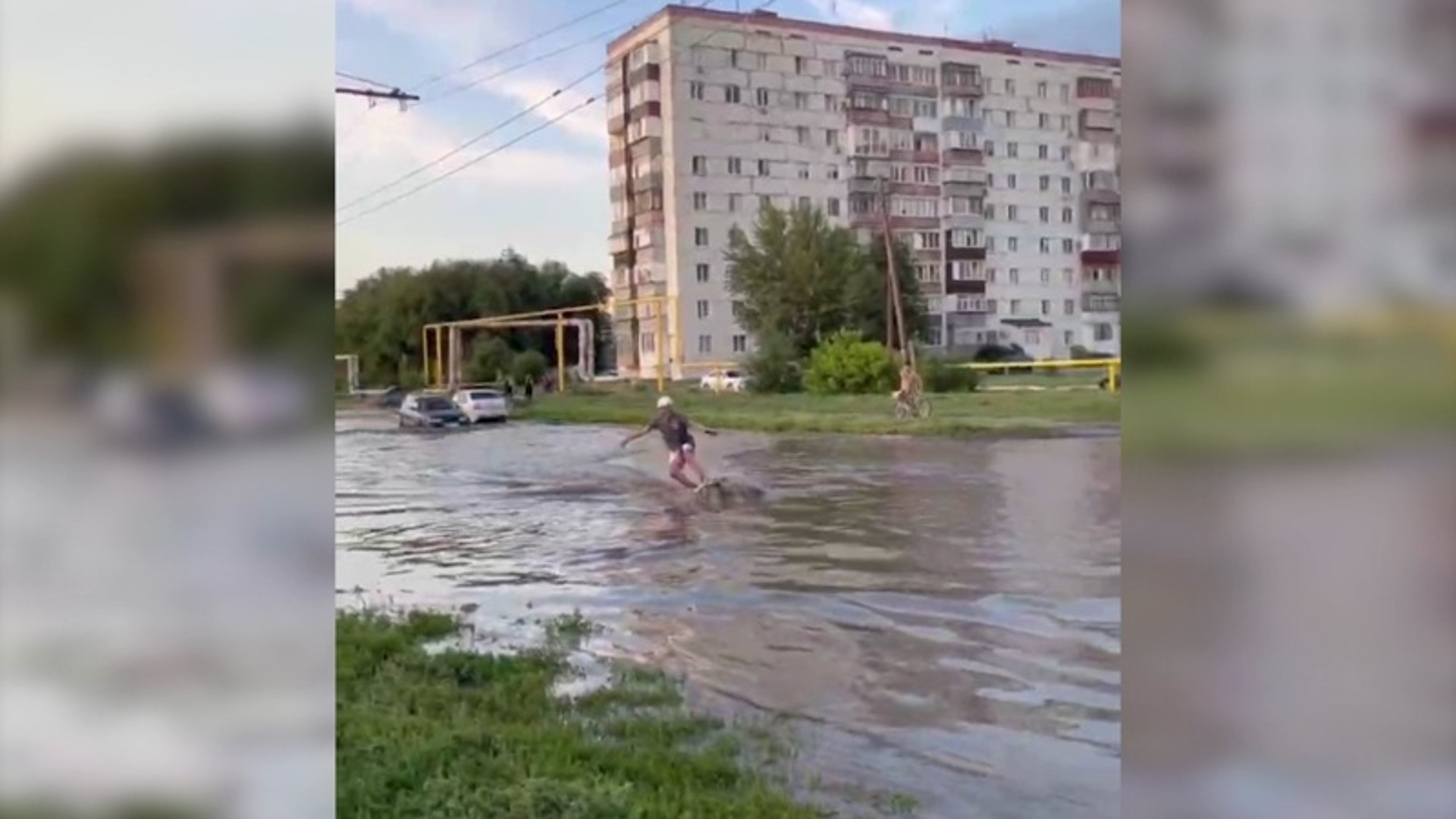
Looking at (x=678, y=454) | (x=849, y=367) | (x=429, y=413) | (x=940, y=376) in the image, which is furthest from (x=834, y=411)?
(x=429, y=413)

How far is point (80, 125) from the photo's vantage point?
70.5 inches

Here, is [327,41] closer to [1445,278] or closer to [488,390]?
[488,390]

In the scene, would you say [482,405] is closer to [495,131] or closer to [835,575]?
[495,131]

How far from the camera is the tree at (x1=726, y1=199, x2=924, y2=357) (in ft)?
7.12

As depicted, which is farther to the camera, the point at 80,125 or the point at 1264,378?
the point at 80,125

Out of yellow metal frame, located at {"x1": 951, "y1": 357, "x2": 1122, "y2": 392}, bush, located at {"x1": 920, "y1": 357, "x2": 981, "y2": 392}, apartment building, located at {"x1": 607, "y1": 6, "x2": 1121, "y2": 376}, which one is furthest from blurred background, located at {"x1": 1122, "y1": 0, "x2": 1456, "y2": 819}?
bush, located at {"x1": 920, "y1": 357, "x2": 981, "y2": 392}

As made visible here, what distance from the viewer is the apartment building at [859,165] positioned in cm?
203

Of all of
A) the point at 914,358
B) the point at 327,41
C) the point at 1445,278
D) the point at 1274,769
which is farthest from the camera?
the point at 914,358

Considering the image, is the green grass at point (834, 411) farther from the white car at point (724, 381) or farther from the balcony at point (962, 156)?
the balcony at point (962, 156)

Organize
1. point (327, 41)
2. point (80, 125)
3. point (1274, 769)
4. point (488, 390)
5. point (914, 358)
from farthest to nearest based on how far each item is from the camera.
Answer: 1. point (488, 390)
2. point (914, 358)
3. point (327, 41)
4. point (80, 125)
5. point (1274, 769)

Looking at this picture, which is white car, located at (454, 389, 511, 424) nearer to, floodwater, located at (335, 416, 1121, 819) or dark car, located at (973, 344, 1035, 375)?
floodwater, located at (335, 416, 1121, 819)

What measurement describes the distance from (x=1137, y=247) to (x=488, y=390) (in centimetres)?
124

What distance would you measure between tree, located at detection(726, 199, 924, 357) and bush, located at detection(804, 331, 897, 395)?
2cm

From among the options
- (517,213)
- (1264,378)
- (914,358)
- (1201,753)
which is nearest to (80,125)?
(517,213)
